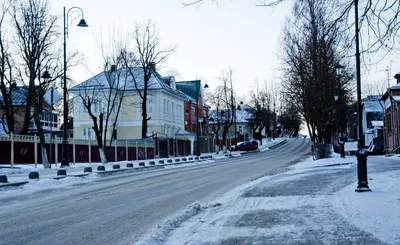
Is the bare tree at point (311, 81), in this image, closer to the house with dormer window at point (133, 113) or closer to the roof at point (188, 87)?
the house with dormer window at point (133, 113)

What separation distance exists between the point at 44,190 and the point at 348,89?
28.3 metres

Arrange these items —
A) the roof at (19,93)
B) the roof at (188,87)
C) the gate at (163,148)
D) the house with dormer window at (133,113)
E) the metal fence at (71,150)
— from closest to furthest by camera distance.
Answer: the metal fence at (71,150), the roof at (19,93), the gate at (163,148), the house with dormer window at (133,113), the roof at (188,87)

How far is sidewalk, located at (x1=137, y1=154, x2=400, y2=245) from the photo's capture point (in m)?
7.03

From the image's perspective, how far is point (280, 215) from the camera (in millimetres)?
9125

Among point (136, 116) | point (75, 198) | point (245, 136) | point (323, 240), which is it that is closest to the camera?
point (323, 240)

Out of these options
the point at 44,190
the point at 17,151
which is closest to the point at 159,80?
the point at 17,151

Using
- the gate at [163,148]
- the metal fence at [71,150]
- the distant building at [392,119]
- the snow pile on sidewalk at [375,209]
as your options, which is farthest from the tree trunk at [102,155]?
the snow pile on sidewalk at [375,209]

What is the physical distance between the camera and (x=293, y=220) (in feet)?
27.9

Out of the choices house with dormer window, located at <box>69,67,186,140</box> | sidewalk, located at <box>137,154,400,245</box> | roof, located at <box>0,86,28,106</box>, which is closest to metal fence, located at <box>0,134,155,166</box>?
roof, located at <box>0,86,28,106</box>

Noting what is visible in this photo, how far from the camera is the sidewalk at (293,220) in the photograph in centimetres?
703

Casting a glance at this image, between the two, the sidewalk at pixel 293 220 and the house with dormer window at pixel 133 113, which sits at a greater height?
the house with dormer window at pixel 133 113

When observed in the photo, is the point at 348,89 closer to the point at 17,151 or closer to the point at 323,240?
the point at 17,151

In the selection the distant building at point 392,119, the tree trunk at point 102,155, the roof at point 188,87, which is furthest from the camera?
the roof at point 188,87

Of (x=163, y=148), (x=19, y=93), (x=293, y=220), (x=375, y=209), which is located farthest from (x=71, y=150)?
(x=19, y=93)
